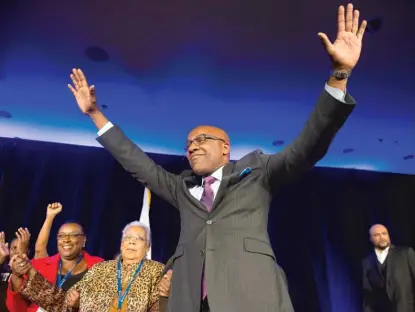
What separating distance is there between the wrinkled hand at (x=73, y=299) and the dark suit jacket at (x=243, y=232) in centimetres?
106

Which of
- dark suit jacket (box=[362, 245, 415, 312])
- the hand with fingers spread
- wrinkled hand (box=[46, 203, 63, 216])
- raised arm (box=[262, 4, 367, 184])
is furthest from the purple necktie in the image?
dark suit jacket (box=[362, 245, 415, 312])

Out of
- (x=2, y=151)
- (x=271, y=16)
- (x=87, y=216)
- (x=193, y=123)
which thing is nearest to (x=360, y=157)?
(x=193, y=123)

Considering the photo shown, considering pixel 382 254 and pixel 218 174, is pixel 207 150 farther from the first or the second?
pixel 382 254

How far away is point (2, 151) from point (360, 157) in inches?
185

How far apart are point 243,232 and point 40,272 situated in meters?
1.98

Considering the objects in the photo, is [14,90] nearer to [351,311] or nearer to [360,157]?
[360,157]

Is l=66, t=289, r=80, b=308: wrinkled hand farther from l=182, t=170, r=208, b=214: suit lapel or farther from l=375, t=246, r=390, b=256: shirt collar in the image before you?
l=375, t=246, r=390, b=256: shirt collar

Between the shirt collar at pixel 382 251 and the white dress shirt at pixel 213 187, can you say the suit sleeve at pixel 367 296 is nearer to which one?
the shirt collar at pixel 382 251

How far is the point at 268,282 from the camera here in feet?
3.70

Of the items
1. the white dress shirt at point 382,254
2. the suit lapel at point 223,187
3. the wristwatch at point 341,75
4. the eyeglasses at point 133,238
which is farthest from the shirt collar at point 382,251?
the wristwatch at point 341,75

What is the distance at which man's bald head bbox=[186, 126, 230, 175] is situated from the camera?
55.0 inches

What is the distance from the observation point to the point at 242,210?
1.24 m

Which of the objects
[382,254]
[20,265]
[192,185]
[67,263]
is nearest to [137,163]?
[192,185]

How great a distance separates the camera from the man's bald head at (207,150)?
1397mm
